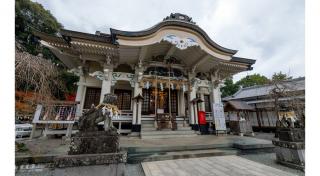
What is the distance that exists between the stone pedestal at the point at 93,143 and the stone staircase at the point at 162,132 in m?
4.89

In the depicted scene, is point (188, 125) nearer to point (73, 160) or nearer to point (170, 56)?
point (170, 56)

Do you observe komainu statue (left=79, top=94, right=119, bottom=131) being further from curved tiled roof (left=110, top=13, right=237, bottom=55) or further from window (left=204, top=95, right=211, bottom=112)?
window (left=204, top=95, right=211, bottom=112)

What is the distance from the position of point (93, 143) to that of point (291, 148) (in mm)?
4716

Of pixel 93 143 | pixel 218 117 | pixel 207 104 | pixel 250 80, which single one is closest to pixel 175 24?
pixel 218 117

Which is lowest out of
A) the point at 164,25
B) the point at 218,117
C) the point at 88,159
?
the point at 218,117

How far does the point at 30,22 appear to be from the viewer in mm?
14094

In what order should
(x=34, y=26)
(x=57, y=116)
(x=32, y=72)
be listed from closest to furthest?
(x=32, y=72) → (x=57, y=116) → (x=34, y=26)

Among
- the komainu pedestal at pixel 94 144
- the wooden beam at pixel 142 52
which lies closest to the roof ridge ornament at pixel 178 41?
the wooden beam at pixel 142 52

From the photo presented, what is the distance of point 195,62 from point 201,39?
1.63 metres

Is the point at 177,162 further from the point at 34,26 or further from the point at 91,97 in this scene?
the point at 34,26

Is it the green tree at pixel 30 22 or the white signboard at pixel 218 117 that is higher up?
the green tree at pixel 30 22

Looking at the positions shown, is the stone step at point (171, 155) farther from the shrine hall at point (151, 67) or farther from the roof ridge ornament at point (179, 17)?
the roof ridge ornament at point (179, 17)

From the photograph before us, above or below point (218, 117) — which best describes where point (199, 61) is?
above

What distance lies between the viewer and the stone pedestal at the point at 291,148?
3.58 meters
